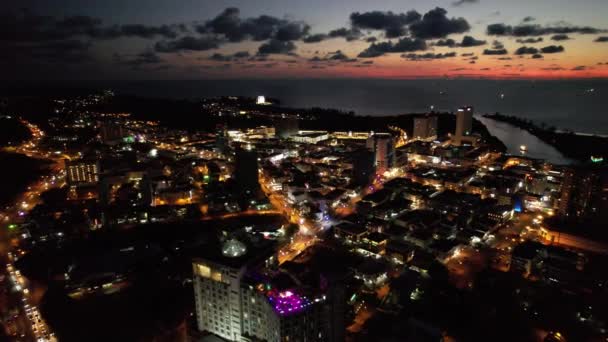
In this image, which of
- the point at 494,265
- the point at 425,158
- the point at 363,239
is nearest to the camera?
the point at 494,265

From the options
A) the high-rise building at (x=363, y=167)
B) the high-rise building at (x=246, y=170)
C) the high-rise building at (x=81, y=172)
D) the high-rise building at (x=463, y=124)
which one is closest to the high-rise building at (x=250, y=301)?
the high-rise building at (x=246, y=170)

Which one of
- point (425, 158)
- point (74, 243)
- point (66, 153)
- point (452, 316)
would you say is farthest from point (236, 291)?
point (66, 153)

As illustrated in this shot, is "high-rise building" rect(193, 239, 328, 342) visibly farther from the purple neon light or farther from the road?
the road

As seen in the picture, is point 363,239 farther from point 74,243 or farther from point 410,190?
point 74,243

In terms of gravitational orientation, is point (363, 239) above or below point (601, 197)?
below

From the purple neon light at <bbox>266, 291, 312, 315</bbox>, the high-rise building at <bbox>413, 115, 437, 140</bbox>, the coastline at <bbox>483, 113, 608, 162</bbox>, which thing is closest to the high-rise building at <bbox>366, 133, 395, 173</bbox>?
the high-rise building at <bbox>413, 115, 437, 140</bbox>

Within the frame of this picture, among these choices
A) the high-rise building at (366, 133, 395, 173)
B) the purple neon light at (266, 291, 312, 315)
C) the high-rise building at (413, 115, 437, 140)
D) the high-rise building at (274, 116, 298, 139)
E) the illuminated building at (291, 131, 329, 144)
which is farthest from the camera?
the high-rise building at (274, 116, 298, 139)

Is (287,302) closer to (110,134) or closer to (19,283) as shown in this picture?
(19,283)
